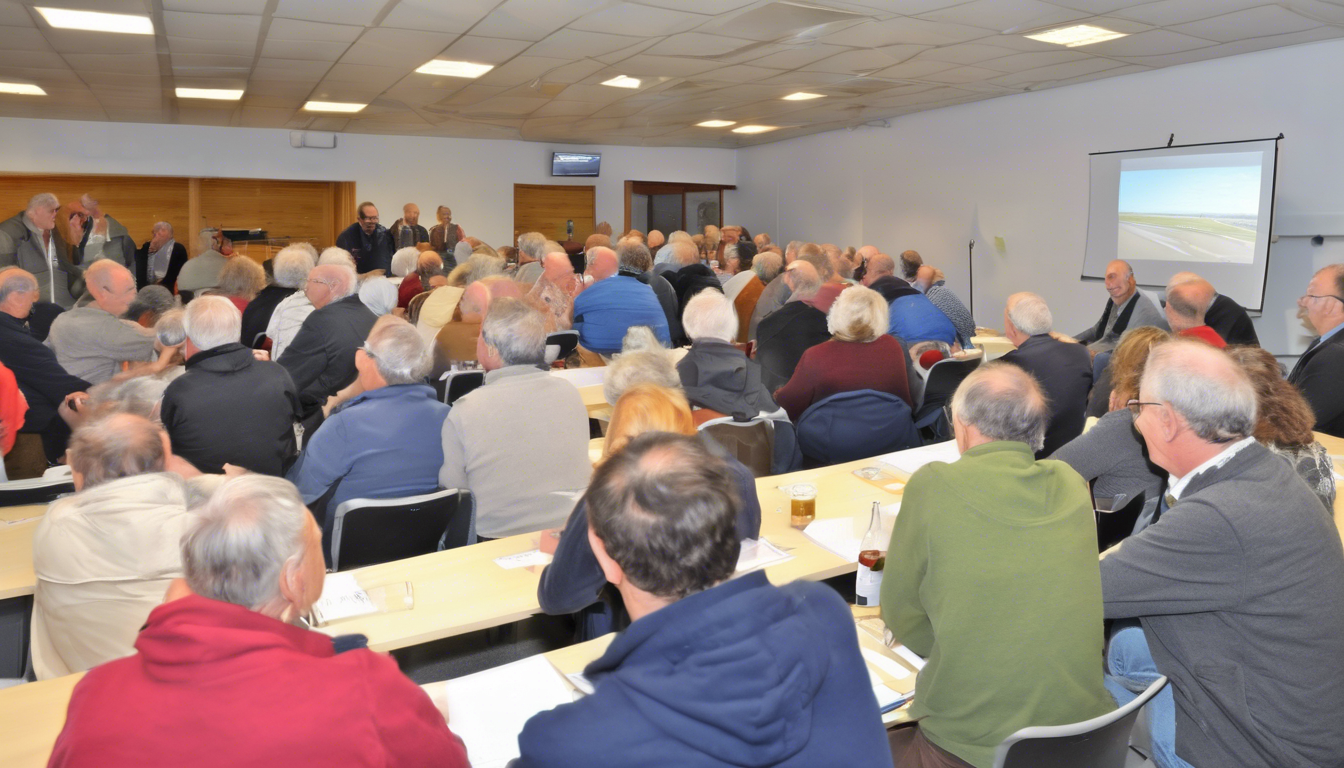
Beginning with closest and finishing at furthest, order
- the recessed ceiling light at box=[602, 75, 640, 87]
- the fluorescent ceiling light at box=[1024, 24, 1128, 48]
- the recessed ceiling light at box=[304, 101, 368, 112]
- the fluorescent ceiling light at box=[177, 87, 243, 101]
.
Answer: the fluorescent ceiling light at box=[1024, 24, 1128, 48] < the recessed ceiling light at box=[602, 75, 640, 87] < the fluorescent ceiling light at box=[177, 87, 243, 101] < the recessed ceiling light at box=[304, 101, 368, 112]

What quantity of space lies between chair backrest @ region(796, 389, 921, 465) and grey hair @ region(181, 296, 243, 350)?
8.00 ft

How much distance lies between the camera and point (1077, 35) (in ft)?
21.4

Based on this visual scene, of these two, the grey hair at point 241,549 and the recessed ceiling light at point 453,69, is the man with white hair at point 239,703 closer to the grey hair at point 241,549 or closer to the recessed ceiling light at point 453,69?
the grey hair at point 241,549

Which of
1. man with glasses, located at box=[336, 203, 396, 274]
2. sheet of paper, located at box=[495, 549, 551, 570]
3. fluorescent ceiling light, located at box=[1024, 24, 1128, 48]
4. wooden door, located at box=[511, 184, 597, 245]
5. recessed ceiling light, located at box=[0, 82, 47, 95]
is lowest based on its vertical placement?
sheet of paper, located at box=[495, 549, 551, 570]

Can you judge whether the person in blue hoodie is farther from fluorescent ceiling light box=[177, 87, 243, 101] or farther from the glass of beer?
fluorescent ceiling light box=[177, 87, 243, 101]

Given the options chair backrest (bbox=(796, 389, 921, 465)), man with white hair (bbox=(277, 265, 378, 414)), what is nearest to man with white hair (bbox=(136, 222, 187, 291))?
man with white hair (bbox=(277, 265, 378, 414))

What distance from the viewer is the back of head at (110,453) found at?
2201mm

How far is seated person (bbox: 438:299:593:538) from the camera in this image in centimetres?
294

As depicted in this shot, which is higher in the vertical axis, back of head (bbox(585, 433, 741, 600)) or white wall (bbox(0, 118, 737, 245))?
white wall (bbox(0, 118, 737, 245))

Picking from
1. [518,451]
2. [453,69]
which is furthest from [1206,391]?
[453,69]

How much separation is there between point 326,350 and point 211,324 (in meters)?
1.63

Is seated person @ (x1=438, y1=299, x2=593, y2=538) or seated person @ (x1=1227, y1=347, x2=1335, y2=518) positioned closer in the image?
seated person @ (x1=1227, y1=347, x2=1335, y2=518)

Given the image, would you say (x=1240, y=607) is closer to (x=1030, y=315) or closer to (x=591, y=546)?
(x=591, y=546)

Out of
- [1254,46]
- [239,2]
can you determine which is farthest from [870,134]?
[239,2]
